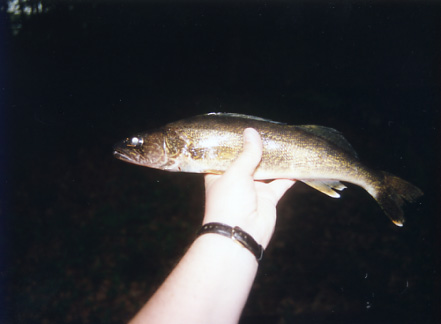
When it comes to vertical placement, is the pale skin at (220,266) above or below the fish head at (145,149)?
below

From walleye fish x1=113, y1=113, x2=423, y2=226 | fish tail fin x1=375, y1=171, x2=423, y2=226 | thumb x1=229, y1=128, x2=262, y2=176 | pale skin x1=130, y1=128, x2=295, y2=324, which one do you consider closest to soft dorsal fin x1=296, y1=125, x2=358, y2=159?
walleye fish x1=113, y1=113, x2=423, y2=226

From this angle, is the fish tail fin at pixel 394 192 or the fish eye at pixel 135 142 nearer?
the fish eye at pixel 135 142

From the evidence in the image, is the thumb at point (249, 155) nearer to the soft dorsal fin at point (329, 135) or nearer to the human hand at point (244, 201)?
the human hand at point (244, 201)

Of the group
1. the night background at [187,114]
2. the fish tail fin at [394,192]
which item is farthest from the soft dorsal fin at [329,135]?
the night background at [187,114]

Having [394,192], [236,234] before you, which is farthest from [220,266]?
[394,192]

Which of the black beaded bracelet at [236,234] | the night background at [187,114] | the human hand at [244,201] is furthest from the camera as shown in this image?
the night background at [187,114]

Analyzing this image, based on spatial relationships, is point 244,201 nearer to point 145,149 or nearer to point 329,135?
point 145,149
